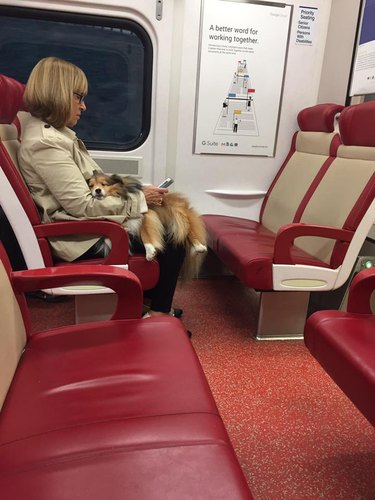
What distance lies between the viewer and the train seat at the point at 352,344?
3.43 feet

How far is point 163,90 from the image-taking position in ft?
8.90

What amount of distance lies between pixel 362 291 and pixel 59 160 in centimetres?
132

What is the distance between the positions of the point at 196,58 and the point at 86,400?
2.41 m

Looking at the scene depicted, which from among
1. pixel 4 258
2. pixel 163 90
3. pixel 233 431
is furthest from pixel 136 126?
pixel 233 431

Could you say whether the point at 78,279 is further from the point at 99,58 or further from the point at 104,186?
the point at 99,58

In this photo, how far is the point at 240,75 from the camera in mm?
2785

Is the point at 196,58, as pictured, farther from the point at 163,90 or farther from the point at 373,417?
the point at 373,417

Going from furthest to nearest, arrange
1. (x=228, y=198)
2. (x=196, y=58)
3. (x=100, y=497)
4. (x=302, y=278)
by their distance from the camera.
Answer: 1. (x=228, y=198)
2. (x=196, y=58)
3. (x=302, y=278)
4. (x=100, y=497)

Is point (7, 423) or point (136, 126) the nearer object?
Result: point (7, 423)

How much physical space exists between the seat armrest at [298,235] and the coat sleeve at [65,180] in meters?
0.82

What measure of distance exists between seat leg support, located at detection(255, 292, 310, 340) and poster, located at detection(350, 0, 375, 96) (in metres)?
1.32

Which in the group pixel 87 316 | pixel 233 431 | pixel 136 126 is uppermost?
pixel 136 126

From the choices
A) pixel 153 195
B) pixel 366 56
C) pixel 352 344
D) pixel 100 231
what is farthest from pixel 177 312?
pixel 366 56

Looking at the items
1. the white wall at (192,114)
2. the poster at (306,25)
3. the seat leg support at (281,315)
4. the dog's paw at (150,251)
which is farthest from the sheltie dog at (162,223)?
the poster at (306,25)
